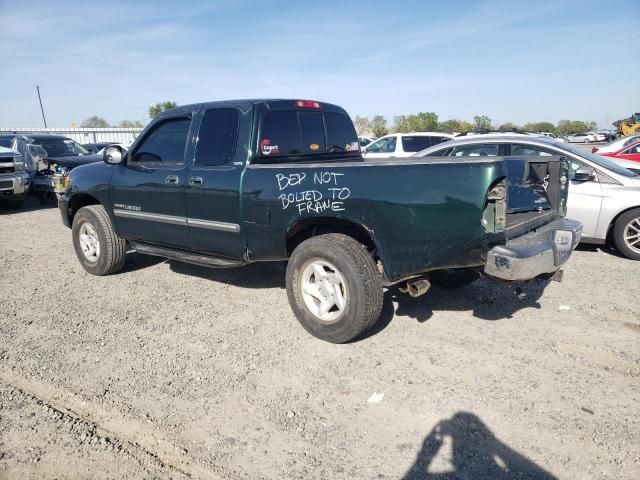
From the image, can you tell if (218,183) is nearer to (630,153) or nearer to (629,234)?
(629,234)

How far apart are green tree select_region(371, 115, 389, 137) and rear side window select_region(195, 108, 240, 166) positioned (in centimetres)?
5562

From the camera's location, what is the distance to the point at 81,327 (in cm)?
438

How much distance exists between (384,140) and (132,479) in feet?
41.7

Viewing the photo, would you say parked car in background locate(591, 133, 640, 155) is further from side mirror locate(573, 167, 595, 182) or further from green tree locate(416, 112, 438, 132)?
green tree locate(416, 112, 438, 132)

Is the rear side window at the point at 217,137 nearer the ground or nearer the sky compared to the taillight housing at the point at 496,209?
nearer the sky

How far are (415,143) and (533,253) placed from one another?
420 inches

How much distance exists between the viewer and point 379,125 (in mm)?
65438

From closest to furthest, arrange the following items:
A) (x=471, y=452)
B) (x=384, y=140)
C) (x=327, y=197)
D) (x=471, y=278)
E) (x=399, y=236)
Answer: (x=471, y=452) < (x=399, y=236) < (x=327, y=197) < (x=471, y=278) < (x=384, y=140)

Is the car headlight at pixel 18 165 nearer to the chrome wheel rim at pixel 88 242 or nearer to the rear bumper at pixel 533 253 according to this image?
the chrome wheel rim at pixel 88 242

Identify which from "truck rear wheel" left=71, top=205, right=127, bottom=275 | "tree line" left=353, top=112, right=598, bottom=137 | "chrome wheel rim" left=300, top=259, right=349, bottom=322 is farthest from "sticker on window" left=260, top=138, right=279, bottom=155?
"tree line" left=353, top=112, right=598, bottom=137

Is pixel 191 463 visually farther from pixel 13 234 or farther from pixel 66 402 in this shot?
pixel 13 234

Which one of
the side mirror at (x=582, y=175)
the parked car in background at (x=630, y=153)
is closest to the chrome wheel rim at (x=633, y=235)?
the side mirror at (x=582, y=175)

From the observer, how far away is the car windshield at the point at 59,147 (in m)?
13.3

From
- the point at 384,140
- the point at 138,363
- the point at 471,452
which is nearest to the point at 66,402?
the point at 138,363
